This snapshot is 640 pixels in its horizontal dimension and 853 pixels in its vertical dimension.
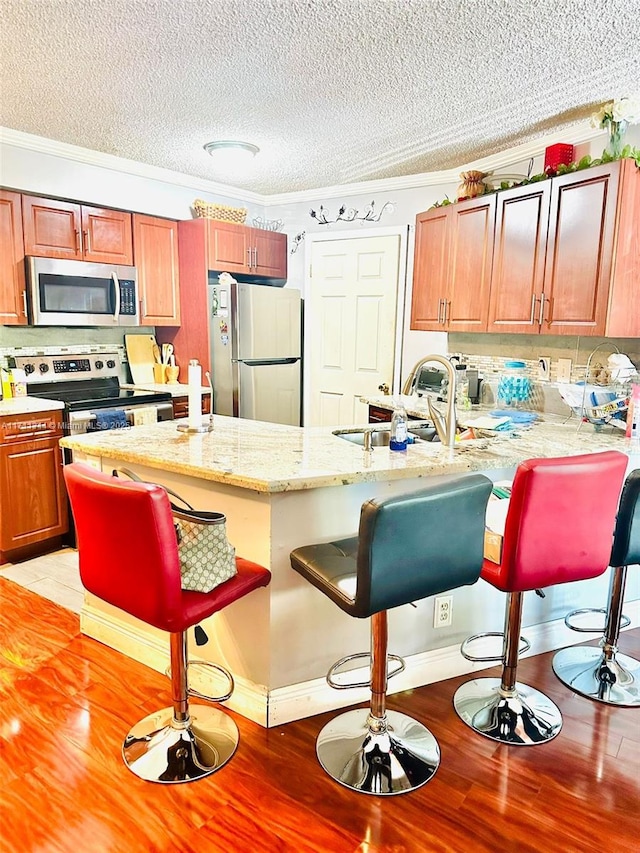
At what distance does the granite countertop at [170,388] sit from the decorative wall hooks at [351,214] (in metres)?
1.71

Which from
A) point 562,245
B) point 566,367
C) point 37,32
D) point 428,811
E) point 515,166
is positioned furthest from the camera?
point 515,166

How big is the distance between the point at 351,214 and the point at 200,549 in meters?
3.72

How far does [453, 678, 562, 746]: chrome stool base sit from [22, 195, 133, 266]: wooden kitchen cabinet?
11.2 feet

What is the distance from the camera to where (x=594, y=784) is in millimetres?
1788

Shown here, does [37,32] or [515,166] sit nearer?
[37,32]

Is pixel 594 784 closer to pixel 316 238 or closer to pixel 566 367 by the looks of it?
pixel 566 367

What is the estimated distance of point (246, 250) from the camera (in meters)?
4.76

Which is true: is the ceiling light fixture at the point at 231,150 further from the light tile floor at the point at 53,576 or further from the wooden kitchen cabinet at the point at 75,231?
the light tile floor at the point at 53,576

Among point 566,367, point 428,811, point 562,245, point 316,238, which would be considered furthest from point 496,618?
point 316,238

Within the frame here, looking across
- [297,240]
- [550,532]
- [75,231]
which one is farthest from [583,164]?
[75,231]

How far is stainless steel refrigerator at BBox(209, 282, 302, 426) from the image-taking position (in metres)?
4.49

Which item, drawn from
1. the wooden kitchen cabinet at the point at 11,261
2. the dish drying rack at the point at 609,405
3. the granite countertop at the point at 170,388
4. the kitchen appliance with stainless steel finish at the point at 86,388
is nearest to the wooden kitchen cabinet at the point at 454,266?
the dish drying rack at the point at 609,405

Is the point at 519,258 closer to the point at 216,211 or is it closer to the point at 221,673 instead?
the point at 216,211

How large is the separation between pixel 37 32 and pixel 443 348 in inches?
117
